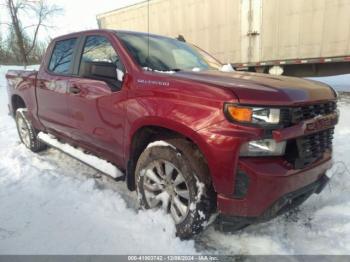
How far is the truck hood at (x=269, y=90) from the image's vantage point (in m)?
2.47

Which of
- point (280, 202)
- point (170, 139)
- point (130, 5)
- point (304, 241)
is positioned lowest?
point (304, 241)

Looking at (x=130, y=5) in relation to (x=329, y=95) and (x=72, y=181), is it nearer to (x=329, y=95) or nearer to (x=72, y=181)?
(x=72, y=181)

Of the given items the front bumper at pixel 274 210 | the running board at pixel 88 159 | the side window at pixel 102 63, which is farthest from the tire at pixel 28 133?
the front bumper at pixel 274 210

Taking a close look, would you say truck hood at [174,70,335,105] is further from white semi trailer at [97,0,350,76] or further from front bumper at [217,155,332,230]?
white semi trailer at [97,0,350,76]

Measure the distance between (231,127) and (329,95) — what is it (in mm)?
1120

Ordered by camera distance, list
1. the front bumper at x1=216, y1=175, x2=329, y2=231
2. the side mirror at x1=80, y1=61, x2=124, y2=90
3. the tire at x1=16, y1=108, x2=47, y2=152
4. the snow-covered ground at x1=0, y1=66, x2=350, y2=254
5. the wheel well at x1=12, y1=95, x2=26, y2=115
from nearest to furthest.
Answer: the front bumper at x1=216, y1=175, x2=329, y2=231
the snow-covered ground at x1=0, y1=66, x2=350, y2=254
the side mirror at x1=80, y1=61, x2=124, y2=90
the tire at x1=16, y1=108, x2=47, y2=152
the wheel well at x1=12, y1=95, x2=26, y2=115

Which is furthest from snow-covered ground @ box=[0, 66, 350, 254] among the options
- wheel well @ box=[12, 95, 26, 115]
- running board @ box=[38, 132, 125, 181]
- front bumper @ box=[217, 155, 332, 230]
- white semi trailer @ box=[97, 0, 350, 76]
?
white semi trailer @ box=[97, 0, 350, 76]

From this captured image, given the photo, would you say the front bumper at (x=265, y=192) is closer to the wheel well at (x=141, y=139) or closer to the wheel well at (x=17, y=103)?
the wheel well at (x=141, y=139)

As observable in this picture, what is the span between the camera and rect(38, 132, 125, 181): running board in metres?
3.61

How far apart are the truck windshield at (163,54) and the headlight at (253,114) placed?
44.2 inches

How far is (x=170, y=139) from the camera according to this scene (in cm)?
299

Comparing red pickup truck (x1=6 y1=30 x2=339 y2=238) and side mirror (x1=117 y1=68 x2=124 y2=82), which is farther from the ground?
side mirror (x1=117 y1=68 x2=124 y2=82)

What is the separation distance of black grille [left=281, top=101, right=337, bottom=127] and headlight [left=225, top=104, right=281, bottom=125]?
0.06m

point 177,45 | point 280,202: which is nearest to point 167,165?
point 280,202
